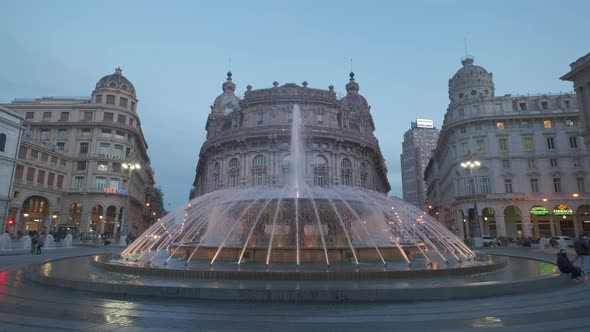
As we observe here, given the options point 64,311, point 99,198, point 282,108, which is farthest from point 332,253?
point 99,198

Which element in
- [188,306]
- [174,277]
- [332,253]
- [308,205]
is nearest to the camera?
[188,306]

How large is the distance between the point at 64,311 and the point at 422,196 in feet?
462

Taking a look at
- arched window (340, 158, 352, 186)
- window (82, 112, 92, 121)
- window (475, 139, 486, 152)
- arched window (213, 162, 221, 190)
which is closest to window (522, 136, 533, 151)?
window (475, 139, 486, 152)

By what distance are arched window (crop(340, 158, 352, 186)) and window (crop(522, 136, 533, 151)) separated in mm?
24553

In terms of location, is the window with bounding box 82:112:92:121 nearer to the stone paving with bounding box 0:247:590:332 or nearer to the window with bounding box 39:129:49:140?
the window with bounding box 39:129:49:140

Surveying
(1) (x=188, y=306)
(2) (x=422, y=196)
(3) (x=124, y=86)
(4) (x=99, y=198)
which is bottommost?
(1) (x=188, y=306)

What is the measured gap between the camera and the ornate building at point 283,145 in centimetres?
4678

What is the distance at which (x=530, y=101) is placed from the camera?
164 feet

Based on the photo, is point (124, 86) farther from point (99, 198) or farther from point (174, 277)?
point (174, 277)

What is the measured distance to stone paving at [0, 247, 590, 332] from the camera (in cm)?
573

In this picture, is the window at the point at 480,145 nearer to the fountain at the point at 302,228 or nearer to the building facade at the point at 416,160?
the fountain at the point at 302,228

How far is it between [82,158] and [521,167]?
206ft

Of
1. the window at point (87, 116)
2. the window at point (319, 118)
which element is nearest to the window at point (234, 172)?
the window at point (319, 118)

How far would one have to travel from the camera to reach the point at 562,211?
46375 mm
